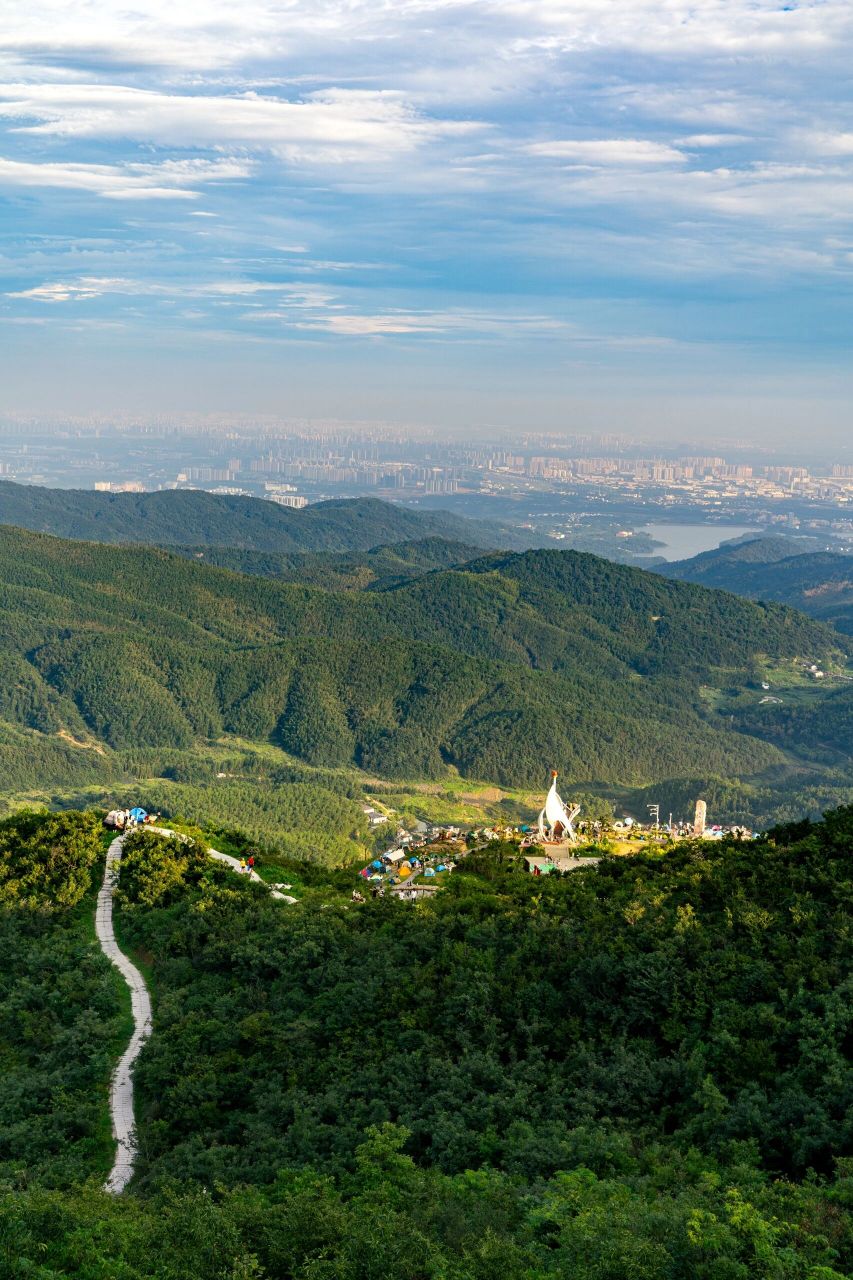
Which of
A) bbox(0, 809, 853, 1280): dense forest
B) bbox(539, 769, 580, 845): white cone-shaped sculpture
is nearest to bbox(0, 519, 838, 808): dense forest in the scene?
bbox(539, 769, 580, 845): white cone-shaped sculpture

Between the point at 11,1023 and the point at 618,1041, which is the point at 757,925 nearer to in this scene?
the point at 618,1041

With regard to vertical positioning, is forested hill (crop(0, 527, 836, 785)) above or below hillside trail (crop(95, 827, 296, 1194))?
below

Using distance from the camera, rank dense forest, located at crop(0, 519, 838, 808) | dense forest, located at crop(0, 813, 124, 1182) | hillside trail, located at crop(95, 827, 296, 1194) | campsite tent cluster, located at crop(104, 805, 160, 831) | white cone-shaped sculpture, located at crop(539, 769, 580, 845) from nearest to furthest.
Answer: dense forest, located at crop(0, 813, 124, 1182) → hillside trail, located at crop(95, 827, 296, 1194) → campsite tent cluster, located at crop(104, 805, 160, 831) → white cone-shaped sculpture, located at crop(539, 769, 580, 845) → dense forest, located at crop(0, 519, 838, 808)

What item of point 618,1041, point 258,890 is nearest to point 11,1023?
point 258,890

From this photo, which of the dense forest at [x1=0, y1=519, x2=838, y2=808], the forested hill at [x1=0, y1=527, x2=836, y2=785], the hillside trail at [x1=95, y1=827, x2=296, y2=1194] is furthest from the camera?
the forested hill at [x1=0, y1=527, x2=836, y2=785]

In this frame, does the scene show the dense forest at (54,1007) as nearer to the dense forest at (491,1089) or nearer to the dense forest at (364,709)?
the dense forest at (491,1089)

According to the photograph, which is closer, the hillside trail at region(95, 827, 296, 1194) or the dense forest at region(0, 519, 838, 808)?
the hillside trail at region(95, 827, 296, 1194)

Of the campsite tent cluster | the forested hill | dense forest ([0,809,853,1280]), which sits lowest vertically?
the forested hill

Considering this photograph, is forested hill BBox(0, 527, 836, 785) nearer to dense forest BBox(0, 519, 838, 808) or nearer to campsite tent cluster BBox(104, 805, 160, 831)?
dense forest BBox(0, 519, 838, 808)
